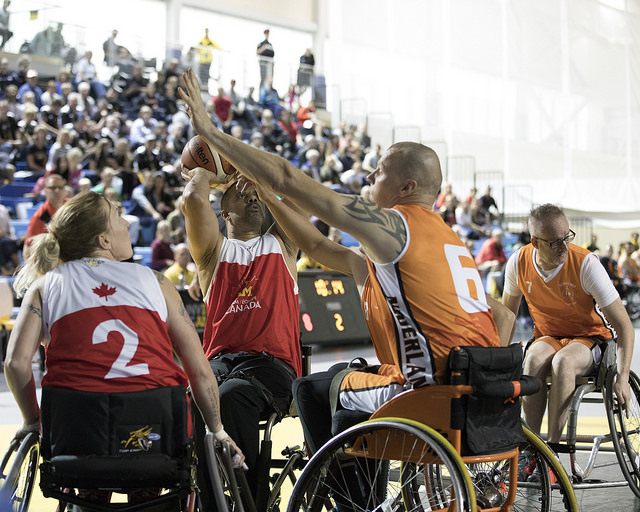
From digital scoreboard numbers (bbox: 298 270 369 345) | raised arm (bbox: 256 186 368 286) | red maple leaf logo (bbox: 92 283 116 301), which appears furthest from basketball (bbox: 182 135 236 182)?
digital scoreboard numbers (bbox: 298 270 369 345)

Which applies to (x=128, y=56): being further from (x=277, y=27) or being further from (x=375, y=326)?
(x=375, y=326)

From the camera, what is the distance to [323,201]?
99.2 inches

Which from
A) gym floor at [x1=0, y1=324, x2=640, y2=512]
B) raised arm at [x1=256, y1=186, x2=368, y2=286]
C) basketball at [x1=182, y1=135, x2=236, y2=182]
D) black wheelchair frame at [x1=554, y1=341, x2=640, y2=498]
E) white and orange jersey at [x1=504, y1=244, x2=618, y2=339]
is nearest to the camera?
raised arm at [x1=256, y1=186, x2=368, y2=286]

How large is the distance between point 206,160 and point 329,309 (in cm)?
559

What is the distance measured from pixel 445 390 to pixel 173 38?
21.0 metres

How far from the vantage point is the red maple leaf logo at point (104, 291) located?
2.46 meters

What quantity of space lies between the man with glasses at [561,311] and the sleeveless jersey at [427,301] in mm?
1461

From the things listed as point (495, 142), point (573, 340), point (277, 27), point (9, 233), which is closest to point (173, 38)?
point (277, 27)

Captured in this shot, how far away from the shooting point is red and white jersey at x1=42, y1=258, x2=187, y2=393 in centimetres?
241

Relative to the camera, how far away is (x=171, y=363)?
100 inches

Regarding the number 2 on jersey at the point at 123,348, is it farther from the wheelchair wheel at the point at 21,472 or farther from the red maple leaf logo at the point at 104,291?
the wheelchair wheel at the point at 21,472

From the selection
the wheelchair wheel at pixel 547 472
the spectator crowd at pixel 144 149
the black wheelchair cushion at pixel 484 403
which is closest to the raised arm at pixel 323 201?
the black wheelchair cushion at pixel 484 403

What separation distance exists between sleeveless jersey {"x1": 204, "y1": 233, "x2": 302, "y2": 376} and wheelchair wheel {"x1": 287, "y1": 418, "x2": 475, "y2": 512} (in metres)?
0.77

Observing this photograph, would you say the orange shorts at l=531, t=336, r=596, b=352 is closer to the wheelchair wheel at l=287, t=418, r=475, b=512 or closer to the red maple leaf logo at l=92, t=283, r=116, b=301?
the wheelchair wheel at l=287, t=418, r=475, b=512
